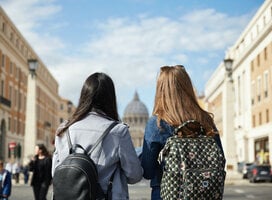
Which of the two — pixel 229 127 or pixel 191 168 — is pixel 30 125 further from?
pixel 191 168

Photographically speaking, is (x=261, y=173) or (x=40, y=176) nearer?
(x=40, y=176)

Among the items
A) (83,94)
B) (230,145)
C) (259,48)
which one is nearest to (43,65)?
(259,48)

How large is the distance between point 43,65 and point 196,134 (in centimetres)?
7837

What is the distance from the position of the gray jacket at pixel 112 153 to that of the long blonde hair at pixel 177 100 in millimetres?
335

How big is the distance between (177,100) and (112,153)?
67cm

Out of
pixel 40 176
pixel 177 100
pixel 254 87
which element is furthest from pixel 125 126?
pixel 254 87

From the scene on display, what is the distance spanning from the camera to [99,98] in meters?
4.14

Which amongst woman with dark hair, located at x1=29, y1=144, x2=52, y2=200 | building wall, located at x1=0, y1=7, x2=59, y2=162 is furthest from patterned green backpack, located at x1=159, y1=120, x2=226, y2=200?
building wall, located at x1=0, y1=7, x2=59, y2=162

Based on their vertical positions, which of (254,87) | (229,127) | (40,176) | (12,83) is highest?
(12,83)

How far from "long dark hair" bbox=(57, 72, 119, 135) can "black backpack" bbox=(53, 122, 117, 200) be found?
0.52m

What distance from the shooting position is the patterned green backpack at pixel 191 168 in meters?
3.63

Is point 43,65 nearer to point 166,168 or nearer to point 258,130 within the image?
point 258,130

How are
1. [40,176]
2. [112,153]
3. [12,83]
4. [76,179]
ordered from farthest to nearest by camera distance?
[12,83] → [40,176] → [112,153] → [76,179]

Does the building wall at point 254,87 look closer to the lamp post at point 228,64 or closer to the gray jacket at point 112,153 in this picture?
the lamp post at point 228,64
